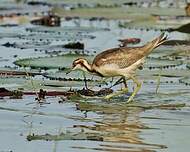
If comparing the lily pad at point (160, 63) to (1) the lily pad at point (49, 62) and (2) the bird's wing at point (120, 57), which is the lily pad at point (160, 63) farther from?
(2) the bird's wing at point (120, 57)

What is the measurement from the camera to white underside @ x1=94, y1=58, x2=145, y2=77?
35.6ft

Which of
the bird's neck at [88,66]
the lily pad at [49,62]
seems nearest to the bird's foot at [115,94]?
the bird's neck at [88,66]

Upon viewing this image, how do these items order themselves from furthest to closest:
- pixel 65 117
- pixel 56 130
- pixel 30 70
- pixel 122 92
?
pixel 30 70 < pixel 122 92 < pixel 65 117 < pixel 56 130

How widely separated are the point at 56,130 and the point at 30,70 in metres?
4.01

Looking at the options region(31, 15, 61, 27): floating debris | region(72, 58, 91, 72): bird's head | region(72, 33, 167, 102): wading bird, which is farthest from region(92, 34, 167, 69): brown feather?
region(31, 15, 61, 27): floating debris

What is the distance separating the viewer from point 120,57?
10914mm

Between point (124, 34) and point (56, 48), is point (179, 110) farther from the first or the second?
Result: point (124, 34)

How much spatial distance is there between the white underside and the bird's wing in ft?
0.13

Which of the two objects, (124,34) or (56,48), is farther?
(124,34)

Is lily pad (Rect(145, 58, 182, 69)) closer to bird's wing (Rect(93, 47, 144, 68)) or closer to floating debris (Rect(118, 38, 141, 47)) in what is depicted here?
bird's wing (Rect(93, 47, 144, 68))

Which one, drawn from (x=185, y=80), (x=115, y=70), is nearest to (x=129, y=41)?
(x=185, y=80)

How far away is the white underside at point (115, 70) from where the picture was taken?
1085cm

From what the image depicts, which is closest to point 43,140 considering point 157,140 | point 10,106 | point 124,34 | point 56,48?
point 157,140

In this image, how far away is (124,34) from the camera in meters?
18.3
